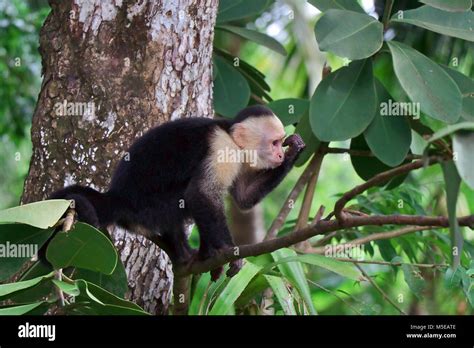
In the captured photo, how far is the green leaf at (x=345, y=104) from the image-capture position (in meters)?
2.34

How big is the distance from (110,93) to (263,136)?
500 millimetres

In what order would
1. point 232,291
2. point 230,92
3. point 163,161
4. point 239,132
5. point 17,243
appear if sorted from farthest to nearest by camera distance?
point 230,92 → point 239,132 → point 163,161 → point 232,291 → point 17,243

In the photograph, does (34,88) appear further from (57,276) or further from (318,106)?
(57,276)

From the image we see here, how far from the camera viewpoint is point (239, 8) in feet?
9.76

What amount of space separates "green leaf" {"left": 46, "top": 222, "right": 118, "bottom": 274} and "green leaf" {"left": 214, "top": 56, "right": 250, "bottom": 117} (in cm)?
132

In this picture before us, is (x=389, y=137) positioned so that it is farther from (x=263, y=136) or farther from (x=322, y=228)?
(x=322, y=228)

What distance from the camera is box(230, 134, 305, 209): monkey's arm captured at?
2.50 m

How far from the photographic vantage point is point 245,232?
5629mm

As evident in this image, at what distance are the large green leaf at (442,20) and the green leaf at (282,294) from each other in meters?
0.88

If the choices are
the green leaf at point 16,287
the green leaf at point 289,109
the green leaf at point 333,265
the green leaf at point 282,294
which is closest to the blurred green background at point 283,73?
the green leaf at point 289,109

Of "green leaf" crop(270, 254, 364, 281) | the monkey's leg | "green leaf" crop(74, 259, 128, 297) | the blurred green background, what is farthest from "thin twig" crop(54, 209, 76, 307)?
the blurred green background

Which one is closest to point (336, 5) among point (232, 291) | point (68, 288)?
point (232, 291)
